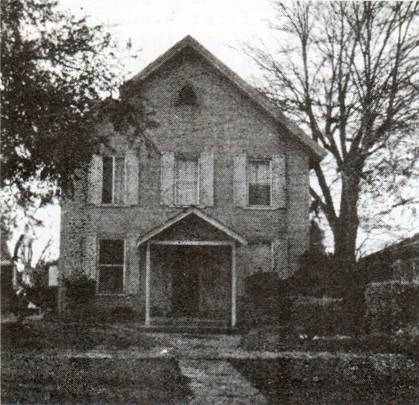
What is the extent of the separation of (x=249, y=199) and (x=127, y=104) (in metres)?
10.4

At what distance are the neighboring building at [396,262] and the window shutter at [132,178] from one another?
22.3 feet

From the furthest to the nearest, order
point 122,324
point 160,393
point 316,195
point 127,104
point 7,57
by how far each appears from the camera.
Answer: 1. point 316,195
2. point 122,324
3. point 127,104
4. point 7,57
5. point 160,393

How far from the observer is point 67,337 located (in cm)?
1458

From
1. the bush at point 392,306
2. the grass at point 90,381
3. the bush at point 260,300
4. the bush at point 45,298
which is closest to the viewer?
the grass at point 90,381

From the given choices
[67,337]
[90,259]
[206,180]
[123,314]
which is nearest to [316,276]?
[206,180]

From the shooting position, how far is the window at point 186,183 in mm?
21188

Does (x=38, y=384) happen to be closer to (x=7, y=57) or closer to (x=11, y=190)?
(x=11, y=190)

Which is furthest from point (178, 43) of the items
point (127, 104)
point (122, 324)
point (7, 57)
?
point (7, 57)

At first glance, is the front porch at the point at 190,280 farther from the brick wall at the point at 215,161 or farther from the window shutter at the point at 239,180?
the window shutter at the point at 239,180

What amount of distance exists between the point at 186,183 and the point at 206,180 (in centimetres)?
63

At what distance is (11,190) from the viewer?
11188 mm

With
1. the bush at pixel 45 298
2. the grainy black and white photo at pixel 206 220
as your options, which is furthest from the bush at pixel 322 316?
the bush at pixel 45 298

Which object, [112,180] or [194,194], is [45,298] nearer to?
[112,180]

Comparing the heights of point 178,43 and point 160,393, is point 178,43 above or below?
above
